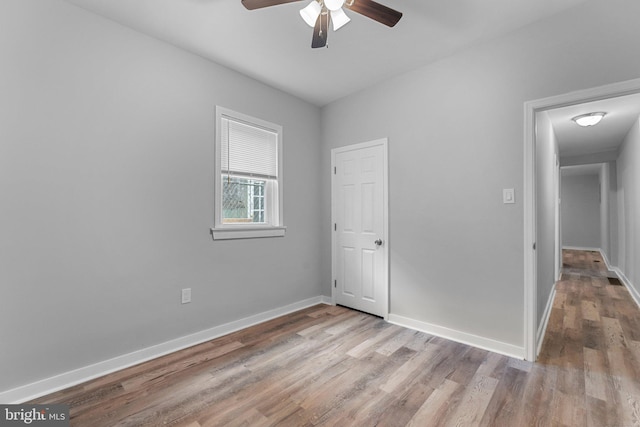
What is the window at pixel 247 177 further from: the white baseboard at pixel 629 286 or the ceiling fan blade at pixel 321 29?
the white baseboard at pixel 629 286

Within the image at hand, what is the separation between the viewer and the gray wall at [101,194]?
195 centimetres

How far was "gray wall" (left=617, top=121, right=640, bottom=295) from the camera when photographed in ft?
13.5

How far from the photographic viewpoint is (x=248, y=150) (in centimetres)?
334

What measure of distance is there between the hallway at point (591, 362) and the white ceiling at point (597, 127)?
2285 mm

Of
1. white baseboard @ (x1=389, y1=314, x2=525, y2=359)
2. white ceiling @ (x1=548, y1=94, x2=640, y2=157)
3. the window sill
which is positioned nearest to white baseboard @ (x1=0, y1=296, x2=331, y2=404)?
the window sill

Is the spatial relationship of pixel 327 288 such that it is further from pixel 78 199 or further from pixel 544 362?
pixel 78 199

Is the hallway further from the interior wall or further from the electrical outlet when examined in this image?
the electrical outlet

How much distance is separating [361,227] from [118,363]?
2.75 metres

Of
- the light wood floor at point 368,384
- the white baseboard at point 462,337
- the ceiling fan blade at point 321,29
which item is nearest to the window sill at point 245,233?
the light wood floor at point 368,384

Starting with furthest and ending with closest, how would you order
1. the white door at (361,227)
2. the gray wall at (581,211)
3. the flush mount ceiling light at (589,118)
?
the gray wall at (581,211) → the flush mount ceiling light at (589,118) → the white door at (361,227)

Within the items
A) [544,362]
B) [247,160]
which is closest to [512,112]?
[544,362]

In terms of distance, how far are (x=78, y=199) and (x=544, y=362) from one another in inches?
154

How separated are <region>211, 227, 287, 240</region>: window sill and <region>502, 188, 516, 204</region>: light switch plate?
93.0 inches

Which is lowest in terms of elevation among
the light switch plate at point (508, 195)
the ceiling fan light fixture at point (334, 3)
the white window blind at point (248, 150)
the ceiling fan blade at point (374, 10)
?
the light switch plate at point (508, 195)
